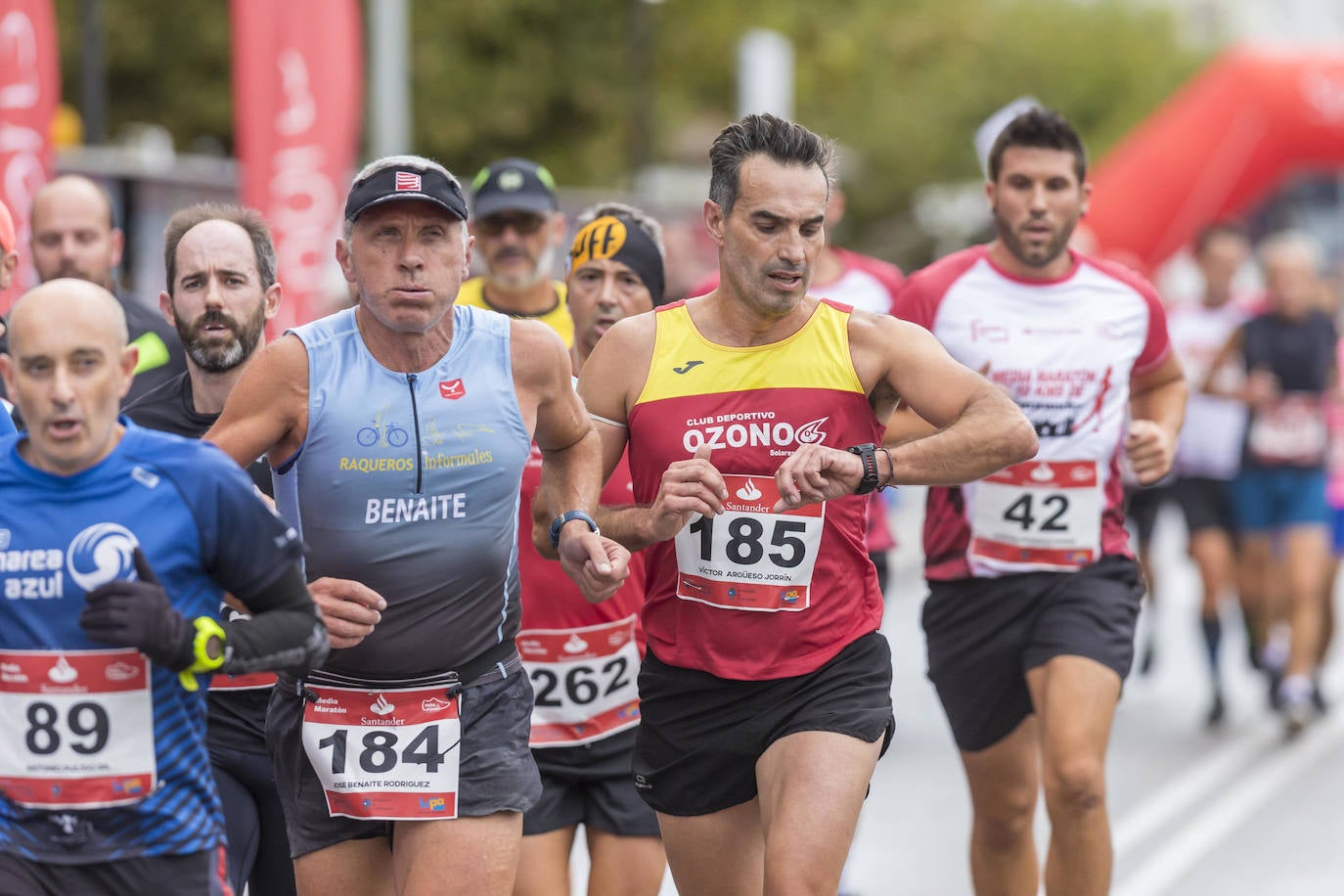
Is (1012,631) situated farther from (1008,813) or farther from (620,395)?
(620,395)

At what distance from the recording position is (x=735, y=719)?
507 centimetres

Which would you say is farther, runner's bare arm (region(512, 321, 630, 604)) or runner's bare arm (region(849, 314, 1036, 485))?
runner's bare arm (region(849, 314, 1036, 485))

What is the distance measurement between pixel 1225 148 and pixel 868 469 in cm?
2191

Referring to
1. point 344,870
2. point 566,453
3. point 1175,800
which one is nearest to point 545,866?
point 344,870

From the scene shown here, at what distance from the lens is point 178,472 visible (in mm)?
3953

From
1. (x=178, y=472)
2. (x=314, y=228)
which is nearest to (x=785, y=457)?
(x=178, y=472)

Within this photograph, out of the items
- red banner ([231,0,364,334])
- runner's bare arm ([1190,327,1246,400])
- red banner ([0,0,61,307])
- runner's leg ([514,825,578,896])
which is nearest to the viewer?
runner's leg ([514,825,578,896])

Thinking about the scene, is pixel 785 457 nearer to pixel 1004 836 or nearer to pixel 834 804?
pixel 834 804

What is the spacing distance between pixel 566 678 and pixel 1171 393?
7.60 ft

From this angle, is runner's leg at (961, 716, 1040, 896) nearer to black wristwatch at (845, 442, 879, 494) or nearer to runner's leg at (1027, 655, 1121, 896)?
runner's leg at (1027, 655, 1121, 896)

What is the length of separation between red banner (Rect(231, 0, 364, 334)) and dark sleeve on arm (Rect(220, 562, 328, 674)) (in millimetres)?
9310

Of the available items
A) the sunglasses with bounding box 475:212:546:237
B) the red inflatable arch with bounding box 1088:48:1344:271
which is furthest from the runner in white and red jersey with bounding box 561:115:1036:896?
the red inflatable arch with bounding box 1088:48:1344:271

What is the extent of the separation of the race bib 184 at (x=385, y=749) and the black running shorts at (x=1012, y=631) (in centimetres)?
236

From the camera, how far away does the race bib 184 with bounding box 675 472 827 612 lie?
5.00m
